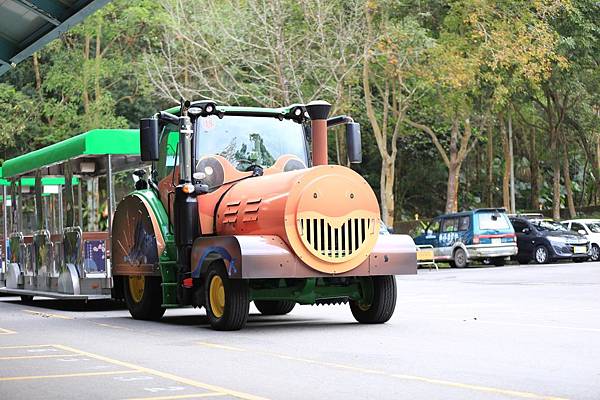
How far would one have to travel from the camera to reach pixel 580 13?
43312 mm

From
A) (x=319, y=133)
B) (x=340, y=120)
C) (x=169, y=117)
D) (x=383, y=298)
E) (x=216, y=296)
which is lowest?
(x=383, y=298)

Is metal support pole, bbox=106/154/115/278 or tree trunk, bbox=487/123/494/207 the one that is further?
tree trunk, bbox=487/123/494/207

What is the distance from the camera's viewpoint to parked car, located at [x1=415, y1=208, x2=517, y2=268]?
40281 millimetres

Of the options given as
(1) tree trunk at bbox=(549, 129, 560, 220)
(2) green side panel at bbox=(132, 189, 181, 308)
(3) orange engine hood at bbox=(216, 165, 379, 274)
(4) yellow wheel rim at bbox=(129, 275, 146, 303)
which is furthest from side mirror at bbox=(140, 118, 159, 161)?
(1) tree trunk at bbox=(549, 129, 560, 220)

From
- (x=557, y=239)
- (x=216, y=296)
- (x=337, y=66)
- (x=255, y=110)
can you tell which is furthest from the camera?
(x=557, y=239)

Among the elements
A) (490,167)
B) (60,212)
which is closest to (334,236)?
(60,212)

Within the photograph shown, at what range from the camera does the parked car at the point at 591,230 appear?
43125 mm

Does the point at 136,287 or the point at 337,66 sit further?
the point at 337,66

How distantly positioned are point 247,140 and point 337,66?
23.5 meters

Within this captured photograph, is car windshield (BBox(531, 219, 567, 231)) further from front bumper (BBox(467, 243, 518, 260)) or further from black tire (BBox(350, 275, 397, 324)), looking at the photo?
black tire (BBox(350, 275, 397, 324))

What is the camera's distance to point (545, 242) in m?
42.0

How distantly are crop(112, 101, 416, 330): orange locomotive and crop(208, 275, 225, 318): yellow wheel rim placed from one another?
2 cm

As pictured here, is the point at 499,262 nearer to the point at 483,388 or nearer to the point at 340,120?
the point at 340,120

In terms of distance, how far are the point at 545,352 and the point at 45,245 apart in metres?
13.3
